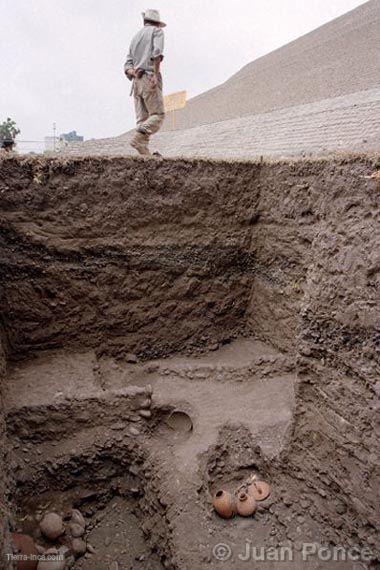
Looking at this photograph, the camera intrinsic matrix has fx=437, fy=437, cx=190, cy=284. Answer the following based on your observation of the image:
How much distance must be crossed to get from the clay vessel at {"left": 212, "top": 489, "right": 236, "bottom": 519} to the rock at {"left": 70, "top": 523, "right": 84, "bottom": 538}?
3.63 ft

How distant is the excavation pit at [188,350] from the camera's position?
2.76 m

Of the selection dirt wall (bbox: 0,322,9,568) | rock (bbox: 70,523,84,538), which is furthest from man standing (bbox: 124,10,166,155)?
rock (bbox: 70,523,84,538)

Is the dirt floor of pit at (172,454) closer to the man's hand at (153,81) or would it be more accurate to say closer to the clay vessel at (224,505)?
the clay vessel at (224,505)

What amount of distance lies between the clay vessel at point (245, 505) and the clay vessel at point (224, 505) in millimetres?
44

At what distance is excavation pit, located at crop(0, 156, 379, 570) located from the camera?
9.07 feet

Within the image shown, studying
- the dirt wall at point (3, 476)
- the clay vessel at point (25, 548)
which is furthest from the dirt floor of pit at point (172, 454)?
the clay vessel at point (25, 548)

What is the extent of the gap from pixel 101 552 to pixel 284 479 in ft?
4.86

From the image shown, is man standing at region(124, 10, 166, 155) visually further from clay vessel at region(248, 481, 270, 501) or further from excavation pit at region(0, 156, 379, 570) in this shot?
clay vessel at region(248, 481, 270, 501)

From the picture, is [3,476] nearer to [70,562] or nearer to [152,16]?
[70,562]

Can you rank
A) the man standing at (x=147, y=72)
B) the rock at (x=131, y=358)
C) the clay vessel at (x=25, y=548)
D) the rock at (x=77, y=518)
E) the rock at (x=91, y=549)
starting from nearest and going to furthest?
the clay vessel at (x=25, y=548), the rock at (x=91, y=549), the rock at (x=77, y=518), the rock at (x=131, y=358), the man standing at (x=147, y=72)

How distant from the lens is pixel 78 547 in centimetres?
321

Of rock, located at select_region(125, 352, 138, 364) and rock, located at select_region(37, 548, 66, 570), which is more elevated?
rock, located at select_region(125, 352, 138, 364)

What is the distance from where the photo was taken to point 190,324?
4855 mm

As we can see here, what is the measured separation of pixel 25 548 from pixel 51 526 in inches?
12.7
